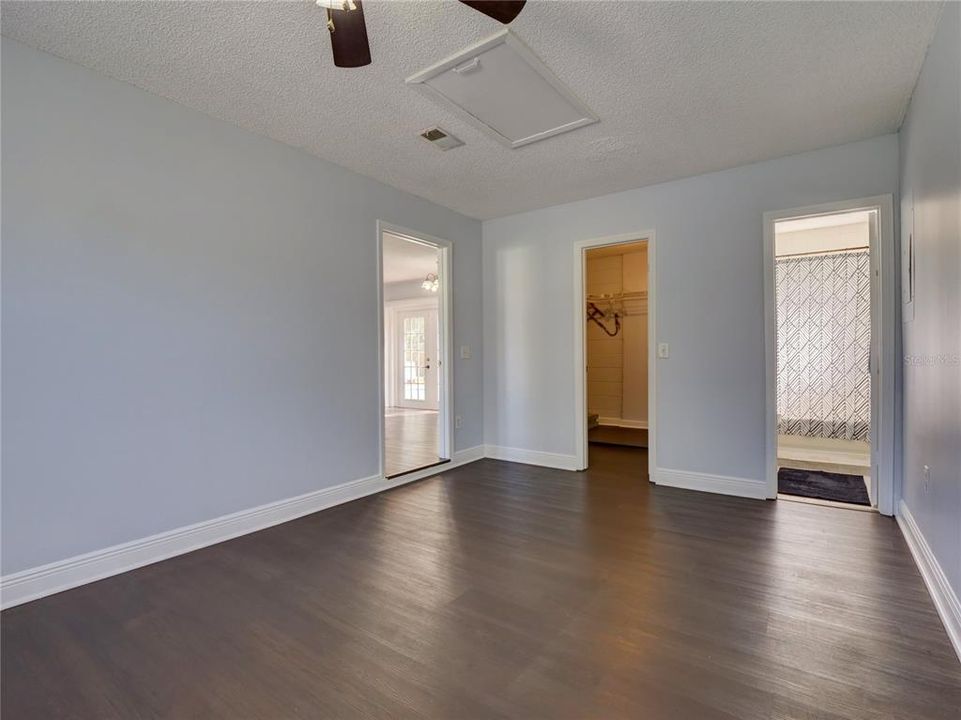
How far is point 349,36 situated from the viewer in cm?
161

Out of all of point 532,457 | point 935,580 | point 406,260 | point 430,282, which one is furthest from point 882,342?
point 430,282

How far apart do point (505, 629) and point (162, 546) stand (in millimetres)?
Result: 1933

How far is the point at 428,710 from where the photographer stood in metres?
1.41

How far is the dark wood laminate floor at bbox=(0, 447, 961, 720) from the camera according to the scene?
57.4 inches

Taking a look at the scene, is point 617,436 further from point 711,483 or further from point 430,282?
point 430,282

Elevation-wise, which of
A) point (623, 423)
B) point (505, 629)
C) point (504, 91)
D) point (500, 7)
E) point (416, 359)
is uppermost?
point (504, 91)

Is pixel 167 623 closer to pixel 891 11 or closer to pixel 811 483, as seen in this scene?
pixel 891 11

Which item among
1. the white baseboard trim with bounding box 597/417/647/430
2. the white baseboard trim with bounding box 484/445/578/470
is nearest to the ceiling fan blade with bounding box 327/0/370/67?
the white baseboard trim with bounding box 484/445/578/470

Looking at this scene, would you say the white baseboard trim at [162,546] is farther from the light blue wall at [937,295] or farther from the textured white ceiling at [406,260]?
the light blue wall at [937,295]

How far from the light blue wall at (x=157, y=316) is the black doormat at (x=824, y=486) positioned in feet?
11.3

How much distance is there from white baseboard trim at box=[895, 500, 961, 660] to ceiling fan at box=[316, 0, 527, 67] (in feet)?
8.45

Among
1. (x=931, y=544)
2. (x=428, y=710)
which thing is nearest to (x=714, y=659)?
(x=428, y=710)

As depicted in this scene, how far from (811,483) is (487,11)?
4183mm

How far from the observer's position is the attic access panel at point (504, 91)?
218 cm
